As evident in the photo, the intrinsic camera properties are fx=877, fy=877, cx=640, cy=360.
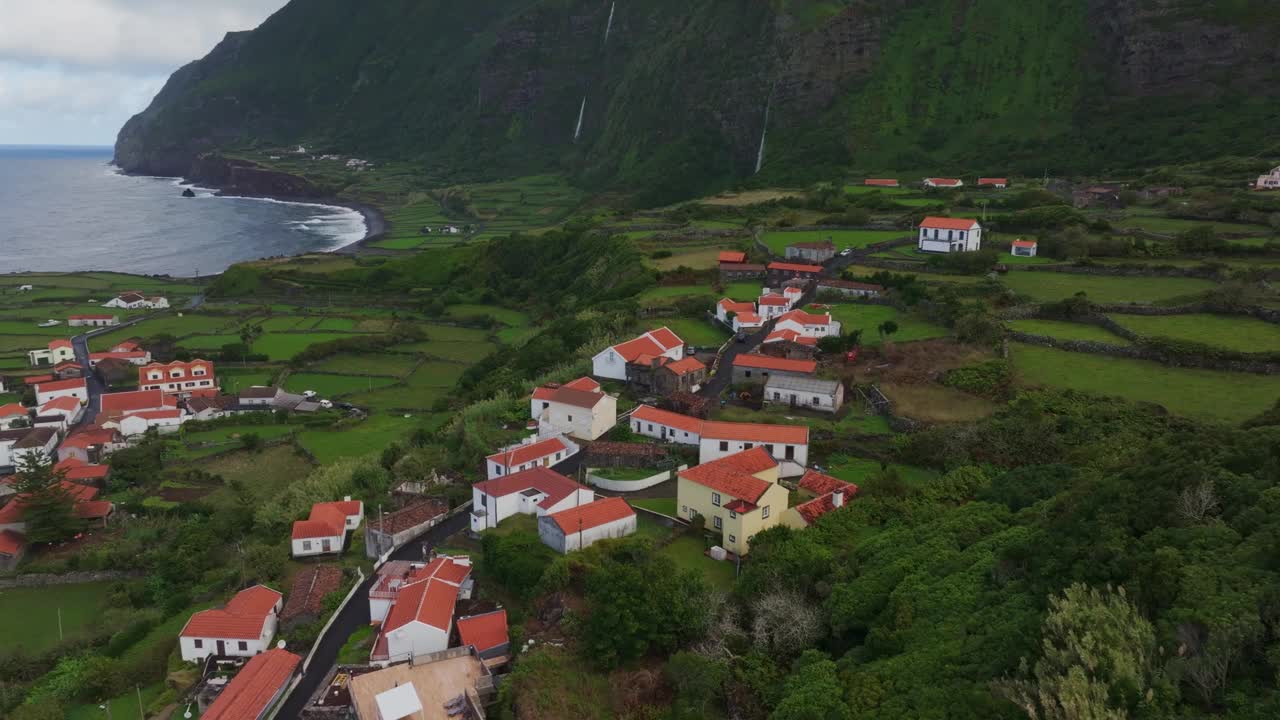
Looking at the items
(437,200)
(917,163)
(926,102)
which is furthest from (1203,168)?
(437,200)

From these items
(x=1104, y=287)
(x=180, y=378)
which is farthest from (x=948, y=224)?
(x=180, y=378)

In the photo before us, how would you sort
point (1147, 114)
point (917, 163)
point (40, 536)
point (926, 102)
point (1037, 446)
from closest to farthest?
point (1037, 446)
point (40, 536)
point (1147, 114)
point (917, 163)
point (926, 102)

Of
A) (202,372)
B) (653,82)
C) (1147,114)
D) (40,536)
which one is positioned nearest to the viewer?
(40,536)

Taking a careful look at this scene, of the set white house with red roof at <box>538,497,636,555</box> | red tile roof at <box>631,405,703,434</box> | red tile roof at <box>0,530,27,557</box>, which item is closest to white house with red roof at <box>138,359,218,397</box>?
red tile roof at <box>0,530,27,557</box>

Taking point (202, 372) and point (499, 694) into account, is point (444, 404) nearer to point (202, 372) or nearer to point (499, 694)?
point (202, 372)

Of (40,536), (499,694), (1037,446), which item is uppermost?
(1037,446)
